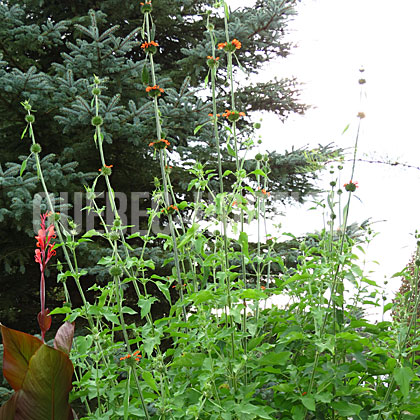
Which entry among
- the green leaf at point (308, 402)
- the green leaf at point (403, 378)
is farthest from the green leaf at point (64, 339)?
the green leaf at point (403, 378)

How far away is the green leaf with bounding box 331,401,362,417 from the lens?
1.42 meters

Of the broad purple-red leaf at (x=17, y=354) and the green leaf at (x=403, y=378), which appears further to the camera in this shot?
the broad purple-red leaf at (x=17, y=354)

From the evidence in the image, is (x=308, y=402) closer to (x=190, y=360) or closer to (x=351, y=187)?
(x=190, y=360)

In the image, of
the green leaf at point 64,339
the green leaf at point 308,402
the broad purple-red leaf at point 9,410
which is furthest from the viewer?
the green leaf at point 64,339

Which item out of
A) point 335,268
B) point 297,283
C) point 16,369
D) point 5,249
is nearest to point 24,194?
point 5,249

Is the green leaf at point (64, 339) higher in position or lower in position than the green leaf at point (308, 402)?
higher

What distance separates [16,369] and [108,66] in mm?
3380

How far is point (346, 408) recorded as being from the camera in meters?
1.44

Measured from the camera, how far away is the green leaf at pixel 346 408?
1.42 meters

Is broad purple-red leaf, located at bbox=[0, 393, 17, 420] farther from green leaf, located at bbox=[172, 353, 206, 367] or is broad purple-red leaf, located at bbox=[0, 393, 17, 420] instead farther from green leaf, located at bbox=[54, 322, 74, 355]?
green leaf, located at bbox=[172, 353, 206, 367]

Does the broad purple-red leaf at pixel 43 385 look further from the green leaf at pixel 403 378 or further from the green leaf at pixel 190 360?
the green leaf at pixel 403 378

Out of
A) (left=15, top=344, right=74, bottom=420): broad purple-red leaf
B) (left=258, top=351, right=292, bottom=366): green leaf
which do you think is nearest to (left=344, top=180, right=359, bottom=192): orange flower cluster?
(left=258, top=351, right=292, bottom=366): green leaf

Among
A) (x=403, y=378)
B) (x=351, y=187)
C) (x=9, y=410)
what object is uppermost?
(x=351, y=187)

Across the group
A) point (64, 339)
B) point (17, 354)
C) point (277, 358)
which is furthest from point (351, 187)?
point (17, 354)
